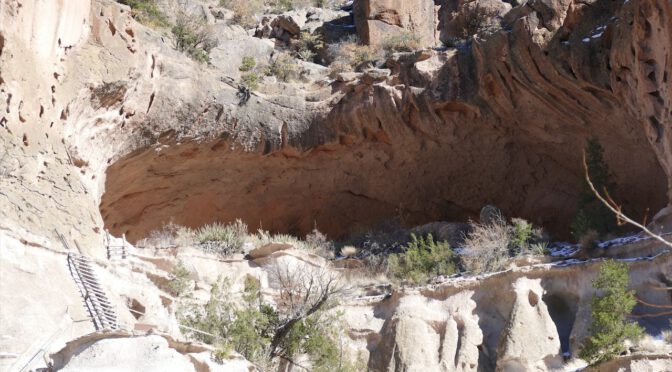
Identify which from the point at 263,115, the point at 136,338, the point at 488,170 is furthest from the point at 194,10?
the point at 136,338

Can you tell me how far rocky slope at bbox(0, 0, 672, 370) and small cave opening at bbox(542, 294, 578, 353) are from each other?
0.04 m

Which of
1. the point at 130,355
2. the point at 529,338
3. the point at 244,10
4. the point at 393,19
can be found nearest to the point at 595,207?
the point at 529,338

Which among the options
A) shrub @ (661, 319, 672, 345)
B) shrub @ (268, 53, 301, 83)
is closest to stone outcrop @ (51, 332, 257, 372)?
shrub @ (661, 319, 672, 345)

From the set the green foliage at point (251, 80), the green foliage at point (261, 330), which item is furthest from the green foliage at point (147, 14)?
the green foliage at point (261, 330)

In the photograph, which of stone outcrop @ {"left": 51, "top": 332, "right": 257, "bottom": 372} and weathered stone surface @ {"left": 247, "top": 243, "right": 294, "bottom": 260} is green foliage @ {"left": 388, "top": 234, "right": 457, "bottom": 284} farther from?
stone outcrop @ {"left": 51, "top": 332, "right": 257, "bottom": 372}

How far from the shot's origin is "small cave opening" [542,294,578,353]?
47.2ft

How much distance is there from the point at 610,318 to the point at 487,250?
3595mm

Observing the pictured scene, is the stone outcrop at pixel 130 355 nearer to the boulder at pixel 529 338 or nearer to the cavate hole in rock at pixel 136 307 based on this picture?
the cavate hole in rock at pixel 136 307

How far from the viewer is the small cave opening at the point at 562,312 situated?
14393 millimetres

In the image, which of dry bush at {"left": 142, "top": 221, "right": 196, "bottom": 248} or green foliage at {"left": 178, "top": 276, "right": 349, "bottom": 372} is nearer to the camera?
green foliage at {"left": 178, "top": 276, "right": 349, "bottom": 372}

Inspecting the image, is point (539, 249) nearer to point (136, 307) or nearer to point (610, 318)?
point (610, 318)

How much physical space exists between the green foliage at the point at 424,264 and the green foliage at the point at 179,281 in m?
3.83

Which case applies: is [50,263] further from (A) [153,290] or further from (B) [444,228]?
(B) [444,228]

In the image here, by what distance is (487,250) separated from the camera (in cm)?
1580
